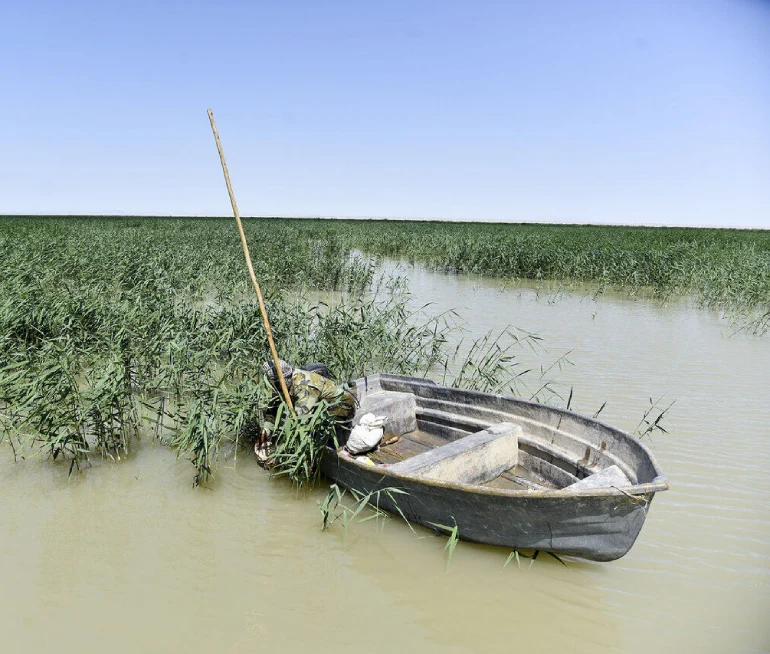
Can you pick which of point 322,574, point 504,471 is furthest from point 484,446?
point 322,574

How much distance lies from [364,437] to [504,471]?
1265 millimetres

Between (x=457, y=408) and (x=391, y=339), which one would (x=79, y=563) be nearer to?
(x=457, y=408)

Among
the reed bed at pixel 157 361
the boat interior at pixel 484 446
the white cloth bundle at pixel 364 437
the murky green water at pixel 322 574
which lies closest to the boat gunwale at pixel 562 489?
the boat interior at pixel 484 446

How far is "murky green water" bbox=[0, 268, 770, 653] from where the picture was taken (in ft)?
9.93

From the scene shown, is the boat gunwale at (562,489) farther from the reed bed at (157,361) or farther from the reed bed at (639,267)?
the reed bed at (639,267)

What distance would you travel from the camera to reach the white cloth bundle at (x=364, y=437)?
4523 millimetres

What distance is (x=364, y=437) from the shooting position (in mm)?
4523

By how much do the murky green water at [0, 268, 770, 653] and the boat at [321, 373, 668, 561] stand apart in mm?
299

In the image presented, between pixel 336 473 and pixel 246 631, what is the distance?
1530mm

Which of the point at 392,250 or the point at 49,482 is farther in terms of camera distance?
the point at 392,250

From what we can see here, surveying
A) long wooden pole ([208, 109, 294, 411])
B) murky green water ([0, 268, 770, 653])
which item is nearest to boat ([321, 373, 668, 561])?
murky green water ([0, 268, 770, 653])

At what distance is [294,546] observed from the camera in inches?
152

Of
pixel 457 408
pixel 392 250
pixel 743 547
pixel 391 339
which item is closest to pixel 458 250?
pixel 392 250

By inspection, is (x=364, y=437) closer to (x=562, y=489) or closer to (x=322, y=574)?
(x=322, y=574)
